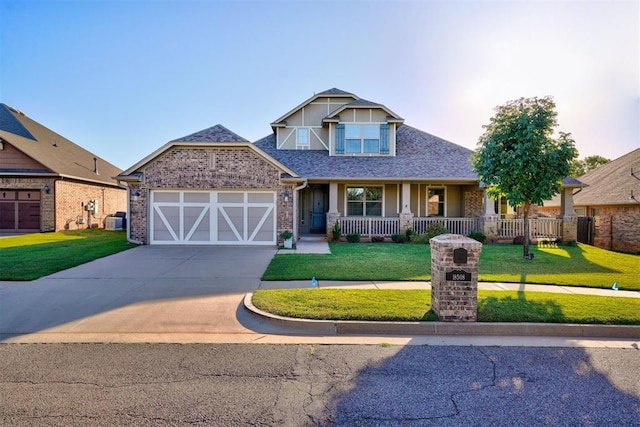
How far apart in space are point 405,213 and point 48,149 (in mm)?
23258

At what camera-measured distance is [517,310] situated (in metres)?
5.49

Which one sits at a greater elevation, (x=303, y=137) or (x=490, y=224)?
(x=303, y=137)

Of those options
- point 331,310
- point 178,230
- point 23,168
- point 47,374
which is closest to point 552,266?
point 331,310

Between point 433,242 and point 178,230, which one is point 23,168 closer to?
point 178,230

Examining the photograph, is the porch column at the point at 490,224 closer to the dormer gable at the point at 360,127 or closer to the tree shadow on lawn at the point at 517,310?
the dormer gable at the point at 360,127

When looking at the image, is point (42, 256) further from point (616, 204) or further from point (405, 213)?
point (616, 204)

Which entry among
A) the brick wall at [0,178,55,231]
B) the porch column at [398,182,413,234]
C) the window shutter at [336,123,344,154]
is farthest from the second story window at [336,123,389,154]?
the brick wall at [0,178,55,231]

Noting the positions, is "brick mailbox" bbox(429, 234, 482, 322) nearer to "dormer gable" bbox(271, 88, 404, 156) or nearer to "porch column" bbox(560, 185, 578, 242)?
"dormer gable" bbox(271, 88, 404, 156)

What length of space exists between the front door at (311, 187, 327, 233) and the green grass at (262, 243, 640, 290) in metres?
5.74

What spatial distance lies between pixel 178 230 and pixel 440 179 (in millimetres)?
12167

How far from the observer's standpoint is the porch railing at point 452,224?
16.1 m

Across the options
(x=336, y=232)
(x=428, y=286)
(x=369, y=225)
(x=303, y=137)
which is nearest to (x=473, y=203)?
(x=369, y=225)

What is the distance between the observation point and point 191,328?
16.4 ft

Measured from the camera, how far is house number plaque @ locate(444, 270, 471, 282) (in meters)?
5.14
